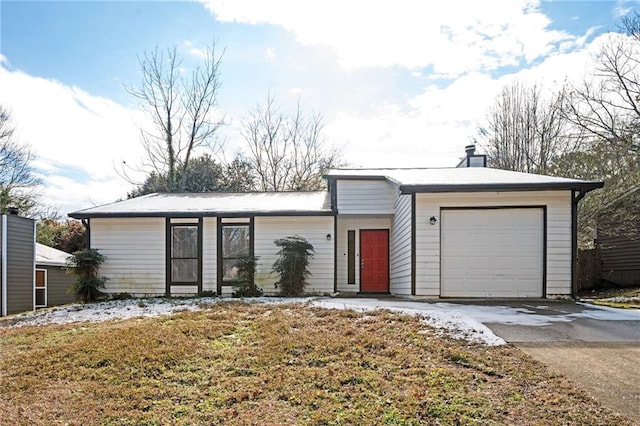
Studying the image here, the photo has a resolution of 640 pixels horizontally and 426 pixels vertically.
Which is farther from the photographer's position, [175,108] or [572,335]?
[175,108]

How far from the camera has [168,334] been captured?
591cm

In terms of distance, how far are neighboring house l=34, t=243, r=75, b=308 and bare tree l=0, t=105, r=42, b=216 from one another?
5747 millimetres

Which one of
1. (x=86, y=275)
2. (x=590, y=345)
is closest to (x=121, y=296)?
(x=86, y=275)

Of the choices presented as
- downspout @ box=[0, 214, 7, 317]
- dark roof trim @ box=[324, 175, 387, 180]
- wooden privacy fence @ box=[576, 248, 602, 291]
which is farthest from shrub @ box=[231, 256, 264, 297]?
wooden privacy fence @ box=[576, 248, 602, 291]

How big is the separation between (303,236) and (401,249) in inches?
109

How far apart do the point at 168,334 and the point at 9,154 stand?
70.3ft

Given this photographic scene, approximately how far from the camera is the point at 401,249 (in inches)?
428

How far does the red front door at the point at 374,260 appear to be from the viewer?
12.6 m

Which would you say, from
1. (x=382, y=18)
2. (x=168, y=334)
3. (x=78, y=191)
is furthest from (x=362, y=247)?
(x=78, y=191)

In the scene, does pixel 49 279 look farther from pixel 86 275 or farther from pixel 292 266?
pixel 292 266

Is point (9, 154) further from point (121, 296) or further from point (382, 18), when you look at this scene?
point (382, 18)

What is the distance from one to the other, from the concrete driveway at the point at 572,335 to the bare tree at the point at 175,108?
1700 centimetres

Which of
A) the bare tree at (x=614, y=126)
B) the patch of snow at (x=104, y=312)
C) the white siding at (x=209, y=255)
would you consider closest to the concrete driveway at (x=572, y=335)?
the patch of snow at (x=104, y=312)

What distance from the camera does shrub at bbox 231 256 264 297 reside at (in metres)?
11.4
